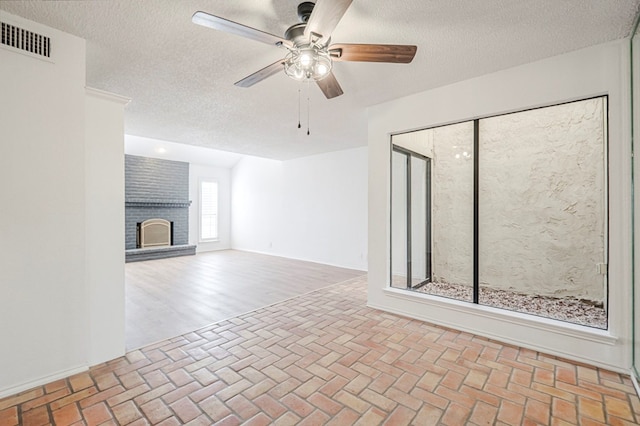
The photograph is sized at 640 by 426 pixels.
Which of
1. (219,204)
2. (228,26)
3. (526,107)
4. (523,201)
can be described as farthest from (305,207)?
(228,26)

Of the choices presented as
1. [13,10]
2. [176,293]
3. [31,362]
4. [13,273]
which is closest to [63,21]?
[13,10]

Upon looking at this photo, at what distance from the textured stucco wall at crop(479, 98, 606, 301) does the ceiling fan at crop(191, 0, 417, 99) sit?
5.50 ft

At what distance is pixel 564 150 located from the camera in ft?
10.6

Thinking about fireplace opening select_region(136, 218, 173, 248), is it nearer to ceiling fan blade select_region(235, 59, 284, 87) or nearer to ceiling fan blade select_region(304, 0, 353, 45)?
ceiling fan blade select_region(235, 59, 284, 87)

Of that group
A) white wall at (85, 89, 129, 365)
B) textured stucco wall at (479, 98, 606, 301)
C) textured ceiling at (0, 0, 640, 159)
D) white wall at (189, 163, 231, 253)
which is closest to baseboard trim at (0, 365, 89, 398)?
white wall at (85, 89, 129, 365)

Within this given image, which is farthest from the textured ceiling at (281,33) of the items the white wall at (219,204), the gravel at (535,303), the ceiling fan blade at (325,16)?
the white wall at (219,204)

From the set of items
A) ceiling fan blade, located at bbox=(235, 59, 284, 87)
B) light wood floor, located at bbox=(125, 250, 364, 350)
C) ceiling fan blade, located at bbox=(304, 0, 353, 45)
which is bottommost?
light wood floor, located at bbox=(125, 250, 364, 350)

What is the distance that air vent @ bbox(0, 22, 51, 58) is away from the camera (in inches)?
73.0

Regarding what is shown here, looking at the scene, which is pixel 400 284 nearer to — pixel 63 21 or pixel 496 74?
pixel 496 74

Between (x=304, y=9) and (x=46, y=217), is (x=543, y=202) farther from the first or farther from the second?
(x=46, y=217)

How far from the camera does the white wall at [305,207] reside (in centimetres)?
598

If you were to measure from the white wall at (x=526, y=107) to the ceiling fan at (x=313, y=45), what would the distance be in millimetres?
1346

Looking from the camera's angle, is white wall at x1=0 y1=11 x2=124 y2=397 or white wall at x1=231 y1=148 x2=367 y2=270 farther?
white wall at x1=231 y1=148 x2=367 y2=270

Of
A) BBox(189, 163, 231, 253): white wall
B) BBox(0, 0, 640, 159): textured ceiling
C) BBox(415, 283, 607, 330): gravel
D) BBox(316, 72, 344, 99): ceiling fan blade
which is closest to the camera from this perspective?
BBox(0, 0, 640, 159): textured ceiling
